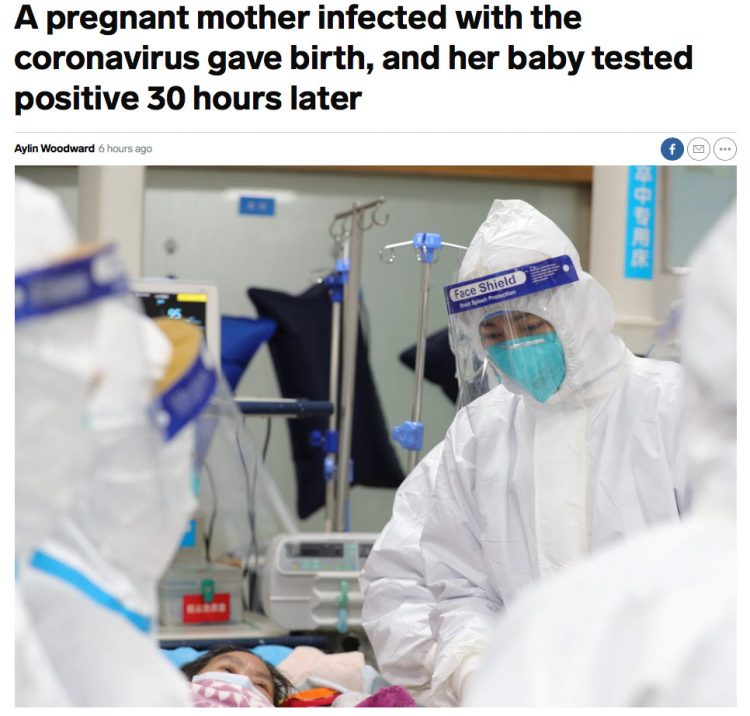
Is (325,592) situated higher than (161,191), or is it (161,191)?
(161,191)

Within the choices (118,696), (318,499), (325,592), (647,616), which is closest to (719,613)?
(647,616)

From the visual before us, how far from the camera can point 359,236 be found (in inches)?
148

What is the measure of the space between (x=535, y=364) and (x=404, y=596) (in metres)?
0.70

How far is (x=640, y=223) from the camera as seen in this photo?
4715 millimetres

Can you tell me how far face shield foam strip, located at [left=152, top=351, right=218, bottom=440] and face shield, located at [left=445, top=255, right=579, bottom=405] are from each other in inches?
45.8

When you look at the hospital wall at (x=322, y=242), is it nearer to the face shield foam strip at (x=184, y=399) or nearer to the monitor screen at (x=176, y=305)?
the monitor screen at (x=176, y=305)

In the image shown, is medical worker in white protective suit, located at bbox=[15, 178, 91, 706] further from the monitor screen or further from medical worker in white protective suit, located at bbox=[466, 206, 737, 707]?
the monitor screen

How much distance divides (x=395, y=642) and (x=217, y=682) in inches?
16.2

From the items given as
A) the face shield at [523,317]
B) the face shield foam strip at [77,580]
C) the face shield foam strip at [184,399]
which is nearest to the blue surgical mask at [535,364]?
the face shield at [523,317]
